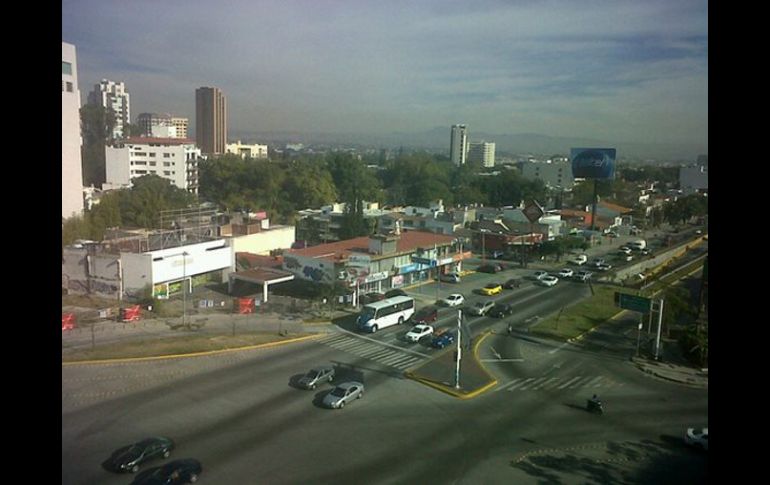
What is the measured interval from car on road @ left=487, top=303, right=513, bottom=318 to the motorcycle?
139 centimetres

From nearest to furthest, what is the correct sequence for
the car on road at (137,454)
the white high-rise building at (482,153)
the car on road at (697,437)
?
the car on road at (137,454) < the car on road at (697,437) < the white high-rise building at (482,153)

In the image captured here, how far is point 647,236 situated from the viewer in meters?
6.93

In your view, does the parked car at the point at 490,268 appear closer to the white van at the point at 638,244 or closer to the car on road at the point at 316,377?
the white van at the point at 638,244

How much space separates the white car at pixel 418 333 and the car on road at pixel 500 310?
73cm

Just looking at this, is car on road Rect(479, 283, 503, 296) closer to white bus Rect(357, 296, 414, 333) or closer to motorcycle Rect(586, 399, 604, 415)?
white bus Rect(357, 296, 414, 333)

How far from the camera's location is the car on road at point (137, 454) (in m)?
3.41

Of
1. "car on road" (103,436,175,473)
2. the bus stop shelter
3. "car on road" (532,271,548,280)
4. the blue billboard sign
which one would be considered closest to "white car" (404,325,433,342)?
the bus stop shelter

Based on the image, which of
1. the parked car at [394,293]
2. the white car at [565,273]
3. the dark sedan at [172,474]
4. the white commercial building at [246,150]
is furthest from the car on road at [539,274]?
the white commercial building at [246,150]

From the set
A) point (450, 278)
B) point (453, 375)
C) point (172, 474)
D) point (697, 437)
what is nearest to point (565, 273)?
point (450, 278)

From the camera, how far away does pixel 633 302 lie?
549 cm

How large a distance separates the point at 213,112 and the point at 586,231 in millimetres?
4775

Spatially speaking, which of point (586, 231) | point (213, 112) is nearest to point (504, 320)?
point (586, 231)
